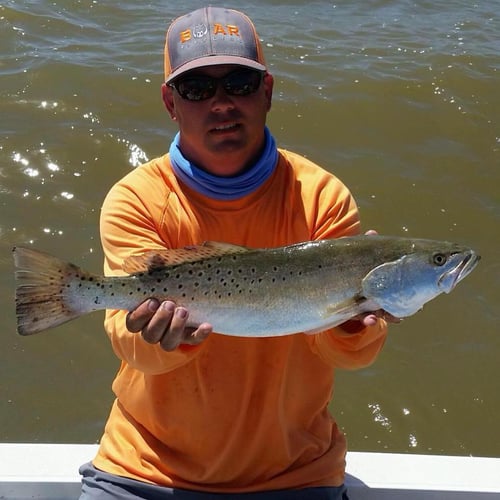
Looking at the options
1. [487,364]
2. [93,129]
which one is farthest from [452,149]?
[93,129]

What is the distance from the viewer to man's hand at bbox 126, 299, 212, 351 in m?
2.60

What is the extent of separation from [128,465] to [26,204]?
4408 mm

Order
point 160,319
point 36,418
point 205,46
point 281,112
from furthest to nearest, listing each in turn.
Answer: point 281,112 < point 36,418 < point 205,46 < point 160,319

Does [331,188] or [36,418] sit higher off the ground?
[331,188]

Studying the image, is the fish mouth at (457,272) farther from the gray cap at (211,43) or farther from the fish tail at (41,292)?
the fish tail at (41,292)

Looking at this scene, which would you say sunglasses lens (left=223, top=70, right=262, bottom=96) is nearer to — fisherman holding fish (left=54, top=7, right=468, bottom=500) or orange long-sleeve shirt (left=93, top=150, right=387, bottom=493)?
fisherman holding fish (left=54, top=7, right=468, bottom=500)

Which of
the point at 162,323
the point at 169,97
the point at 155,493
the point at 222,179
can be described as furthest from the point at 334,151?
the point at 162,323

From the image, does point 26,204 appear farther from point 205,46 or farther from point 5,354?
point 205,46

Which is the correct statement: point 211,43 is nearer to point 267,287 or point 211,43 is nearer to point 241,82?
point 241,82

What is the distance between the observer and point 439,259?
8.82 ft

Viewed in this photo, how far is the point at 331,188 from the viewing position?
3.15 meters

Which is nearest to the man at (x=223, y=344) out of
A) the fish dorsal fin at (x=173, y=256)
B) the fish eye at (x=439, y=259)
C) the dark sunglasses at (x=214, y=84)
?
the dark sunglasses at (x=214, y=84)

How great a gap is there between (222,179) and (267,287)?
0.61m

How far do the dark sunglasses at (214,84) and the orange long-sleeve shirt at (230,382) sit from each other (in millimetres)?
381
